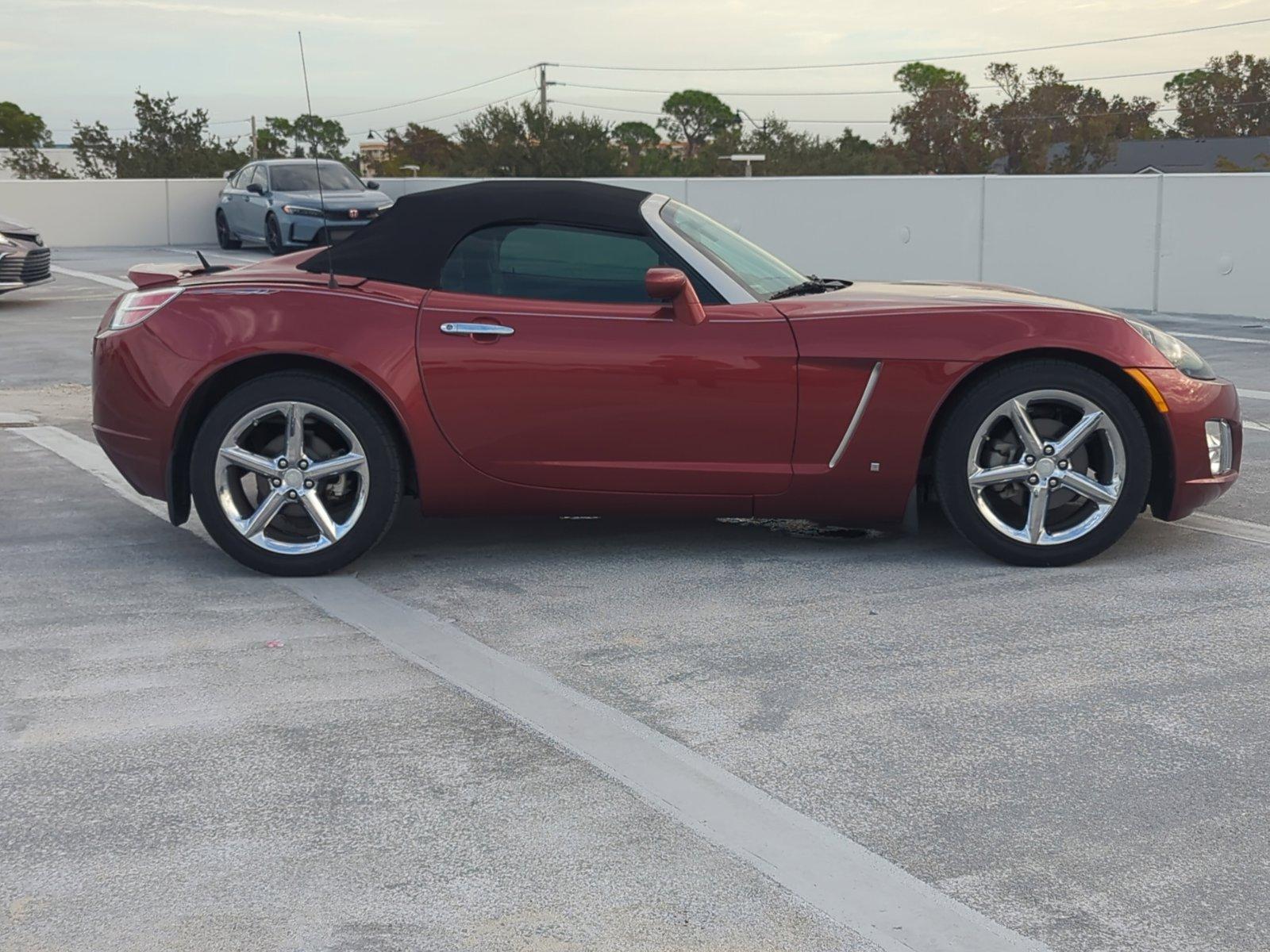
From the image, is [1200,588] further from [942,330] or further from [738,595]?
[738,595]

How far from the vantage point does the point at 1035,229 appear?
16703 mm

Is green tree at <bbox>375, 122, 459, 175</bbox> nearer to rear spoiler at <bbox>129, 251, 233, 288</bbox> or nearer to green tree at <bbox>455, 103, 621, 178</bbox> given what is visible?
green tree at <bbox>455, 103, 621, 178</bbox>

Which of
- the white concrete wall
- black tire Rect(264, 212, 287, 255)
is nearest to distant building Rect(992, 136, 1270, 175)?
black tire Rect(264, 212, 287, 255)

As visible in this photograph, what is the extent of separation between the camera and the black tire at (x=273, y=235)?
2397cm

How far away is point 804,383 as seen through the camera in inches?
200

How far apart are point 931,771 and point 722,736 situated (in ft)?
1.73

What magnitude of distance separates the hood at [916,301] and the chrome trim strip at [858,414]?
25 cm

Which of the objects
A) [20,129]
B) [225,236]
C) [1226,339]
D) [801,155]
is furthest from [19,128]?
[1226,339]

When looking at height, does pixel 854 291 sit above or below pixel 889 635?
above

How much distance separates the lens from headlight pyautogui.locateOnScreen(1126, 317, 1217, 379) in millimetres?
5270

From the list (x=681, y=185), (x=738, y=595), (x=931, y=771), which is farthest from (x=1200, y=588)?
(x=681, y=185)

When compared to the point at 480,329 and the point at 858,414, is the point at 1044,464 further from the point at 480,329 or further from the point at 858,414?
the point at 480,329

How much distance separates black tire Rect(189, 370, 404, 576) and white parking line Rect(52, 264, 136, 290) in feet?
48.0

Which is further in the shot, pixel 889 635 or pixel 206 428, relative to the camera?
pixel 206 428
